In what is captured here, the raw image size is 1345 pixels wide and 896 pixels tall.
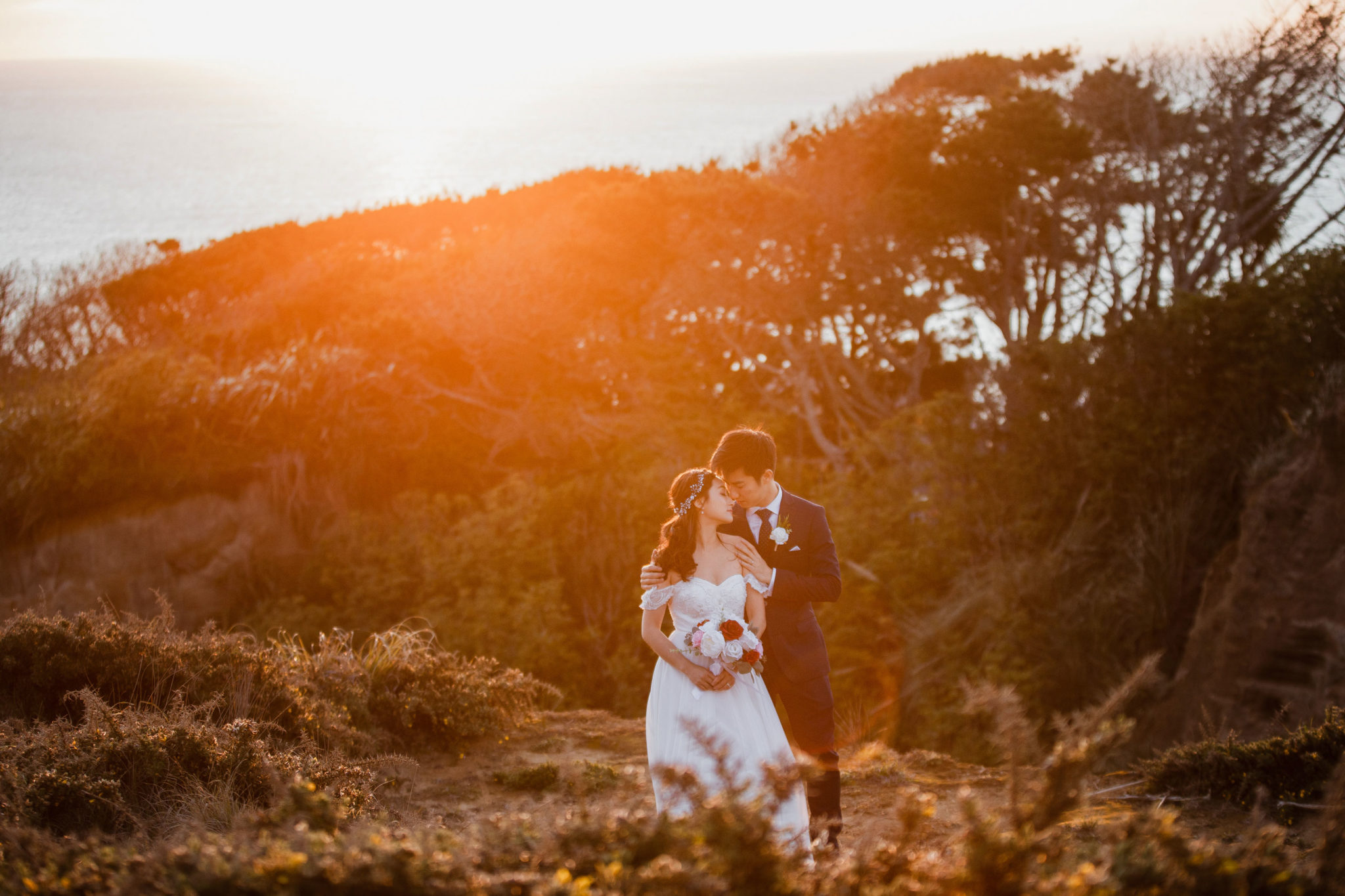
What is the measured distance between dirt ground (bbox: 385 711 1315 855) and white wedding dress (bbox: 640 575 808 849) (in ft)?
3.11

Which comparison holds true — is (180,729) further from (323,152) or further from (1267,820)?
(323,152)

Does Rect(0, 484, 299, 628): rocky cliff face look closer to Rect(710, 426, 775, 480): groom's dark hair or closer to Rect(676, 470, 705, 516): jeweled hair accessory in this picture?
Rect(676, 470, 705, 516): jeweled hair accessory

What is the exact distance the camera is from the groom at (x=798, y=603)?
411 centimetres

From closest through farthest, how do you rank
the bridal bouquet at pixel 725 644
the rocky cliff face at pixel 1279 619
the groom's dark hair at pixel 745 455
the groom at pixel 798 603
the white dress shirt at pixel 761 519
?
1. the bridal bouquet at pixel 725 644
2. the groom's dark hair at pixel 745 455
3. the groom at pixel 798 603
4. the white dress shirt at pixel 761 519
5. the rocky cliff face at pixel 1279 619

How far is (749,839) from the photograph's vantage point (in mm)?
2291

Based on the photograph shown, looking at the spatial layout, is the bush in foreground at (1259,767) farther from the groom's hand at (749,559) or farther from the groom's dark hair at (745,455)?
the groom's dark hair at (745,455)

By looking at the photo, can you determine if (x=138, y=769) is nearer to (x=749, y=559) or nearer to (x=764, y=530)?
(x=749, y=559)

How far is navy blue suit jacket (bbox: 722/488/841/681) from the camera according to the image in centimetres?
416

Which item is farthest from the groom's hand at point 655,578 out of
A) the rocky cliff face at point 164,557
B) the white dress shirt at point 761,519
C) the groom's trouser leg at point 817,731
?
the rocky cliff face at point 164,557

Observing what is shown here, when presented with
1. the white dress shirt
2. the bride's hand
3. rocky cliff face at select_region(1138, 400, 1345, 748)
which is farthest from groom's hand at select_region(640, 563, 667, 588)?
rocky cliff face at select_region(1138, 400, 1345, 748)

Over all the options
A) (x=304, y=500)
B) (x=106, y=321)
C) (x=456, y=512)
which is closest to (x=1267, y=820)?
(x=456, y=512)

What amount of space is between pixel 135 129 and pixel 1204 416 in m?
18.1

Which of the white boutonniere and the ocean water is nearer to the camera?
the white boutonniere

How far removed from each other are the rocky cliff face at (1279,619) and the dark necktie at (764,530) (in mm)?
5208
